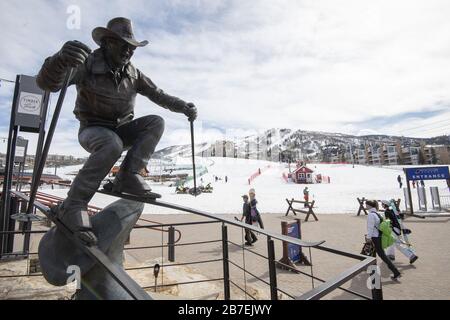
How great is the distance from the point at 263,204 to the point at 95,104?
17.9m

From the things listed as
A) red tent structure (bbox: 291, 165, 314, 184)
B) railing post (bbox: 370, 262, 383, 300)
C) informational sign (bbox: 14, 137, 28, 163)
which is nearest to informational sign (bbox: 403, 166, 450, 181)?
railing post (bbox: 370, 262, 383, 300)

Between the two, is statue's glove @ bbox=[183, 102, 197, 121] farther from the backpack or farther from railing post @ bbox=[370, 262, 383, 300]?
the backpack

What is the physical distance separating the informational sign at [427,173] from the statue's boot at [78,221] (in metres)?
15.5

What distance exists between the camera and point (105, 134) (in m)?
2.10

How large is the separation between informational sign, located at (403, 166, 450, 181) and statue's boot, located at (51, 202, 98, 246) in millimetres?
15542

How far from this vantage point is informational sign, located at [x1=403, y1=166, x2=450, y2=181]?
14.0 meters

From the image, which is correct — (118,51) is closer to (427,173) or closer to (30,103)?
(30,103)

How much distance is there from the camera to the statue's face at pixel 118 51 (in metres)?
2.17

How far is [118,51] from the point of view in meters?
2.19

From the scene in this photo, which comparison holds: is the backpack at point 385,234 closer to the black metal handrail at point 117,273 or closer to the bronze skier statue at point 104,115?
the bronze skier statue at point 104,115

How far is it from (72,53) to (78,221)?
104 cm

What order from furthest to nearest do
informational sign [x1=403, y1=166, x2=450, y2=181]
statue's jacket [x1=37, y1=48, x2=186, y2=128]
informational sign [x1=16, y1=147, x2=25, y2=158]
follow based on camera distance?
1. informational sign [x1=403, y1=166, x2=450, y2=181]
2. informational sign [x1=16, y1=147, x2=25, y2=158]
3. statue's jacket [x1=37, y1=48, x2=186, y2=128]

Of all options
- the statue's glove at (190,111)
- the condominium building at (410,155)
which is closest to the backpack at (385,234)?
the statue's glove at (190,111)
